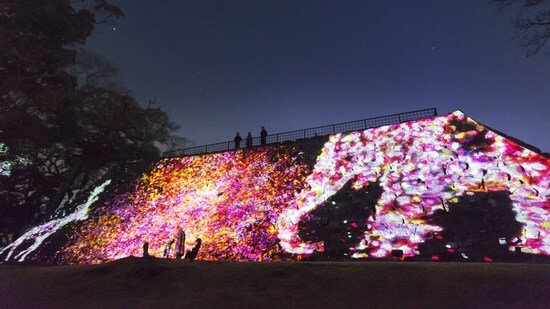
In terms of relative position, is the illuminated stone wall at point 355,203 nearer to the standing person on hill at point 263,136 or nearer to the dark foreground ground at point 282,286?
the standing person on hill at point 263,136

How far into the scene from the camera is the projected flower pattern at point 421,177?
1093 cm

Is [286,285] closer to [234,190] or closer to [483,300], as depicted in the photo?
[483,300]

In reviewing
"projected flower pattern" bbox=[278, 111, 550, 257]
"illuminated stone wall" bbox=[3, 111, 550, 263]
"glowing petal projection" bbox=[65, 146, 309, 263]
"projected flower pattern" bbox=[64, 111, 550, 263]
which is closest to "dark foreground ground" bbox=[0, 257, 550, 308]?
"illuminated stone wall" bbox=[3, 111, 550, 263]

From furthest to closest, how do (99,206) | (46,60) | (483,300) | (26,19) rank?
(99,206) → (46,60) → (26,19) → (483,300)

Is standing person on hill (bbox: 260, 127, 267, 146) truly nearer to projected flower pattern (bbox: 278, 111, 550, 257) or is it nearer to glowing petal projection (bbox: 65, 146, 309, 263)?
glowing petal projection (bbox: 65, 146, 309, 263)

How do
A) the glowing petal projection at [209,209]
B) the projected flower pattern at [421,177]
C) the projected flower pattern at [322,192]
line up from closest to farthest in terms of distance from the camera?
the projected flower pattern at [421,177], the projected flower pattern at [322,192], the glowing petal projection at [209,209]

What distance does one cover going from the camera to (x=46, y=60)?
48.0ft

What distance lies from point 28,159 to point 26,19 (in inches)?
630

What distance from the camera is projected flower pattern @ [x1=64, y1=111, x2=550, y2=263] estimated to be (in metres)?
11.4

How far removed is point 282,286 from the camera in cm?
632

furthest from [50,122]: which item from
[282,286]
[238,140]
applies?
[282,286]

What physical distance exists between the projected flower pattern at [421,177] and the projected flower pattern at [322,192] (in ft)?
0.12

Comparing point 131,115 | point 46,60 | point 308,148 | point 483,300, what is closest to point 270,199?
point 308,148

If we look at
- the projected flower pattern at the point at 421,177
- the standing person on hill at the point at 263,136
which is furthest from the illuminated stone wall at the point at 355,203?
the standing person on hill at the point at 263,136
